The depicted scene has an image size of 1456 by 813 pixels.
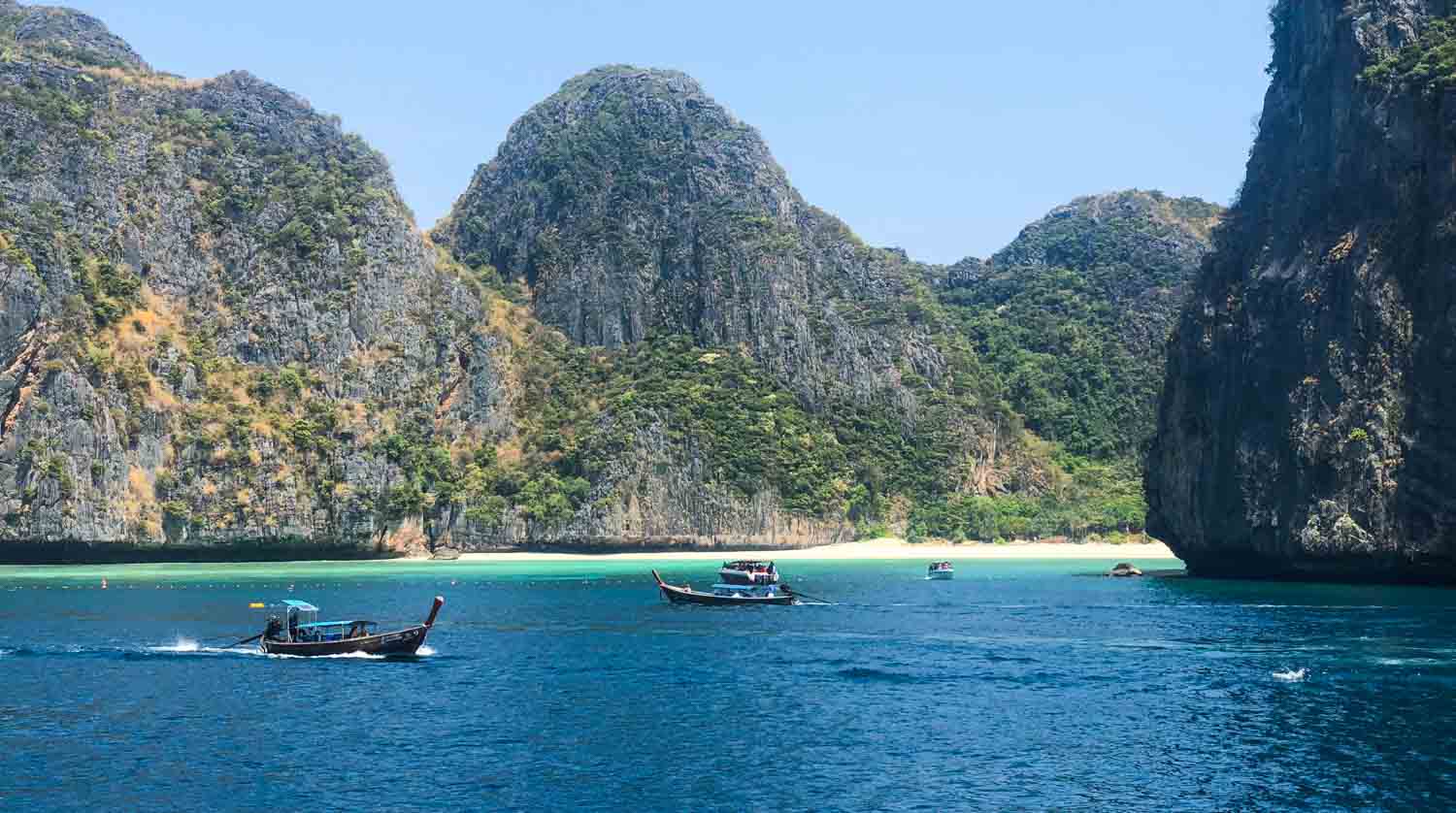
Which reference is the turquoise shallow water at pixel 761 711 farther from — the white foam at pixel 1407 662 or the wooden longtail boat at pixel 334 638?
the wooden longtail boat at pixel 334 638

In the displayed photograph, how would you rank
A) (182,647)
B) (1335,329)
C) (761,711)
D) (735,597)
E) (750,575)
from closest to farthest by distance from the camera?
(761,711) → (182,647) → (735,597) → (1335,329) → (750,575)

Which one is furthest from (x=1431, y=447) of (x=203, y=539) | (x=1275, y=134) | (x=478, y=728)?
(x=203, y=539)

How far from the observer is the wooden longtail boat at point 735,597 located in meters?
103

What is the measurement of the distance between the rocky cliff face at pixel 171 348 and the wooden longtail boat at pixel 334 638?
9161cm

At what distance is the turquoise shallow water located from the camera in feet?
132

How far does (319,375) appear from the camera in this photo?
18475cm

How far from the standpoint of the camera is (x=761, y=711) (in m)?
53.8

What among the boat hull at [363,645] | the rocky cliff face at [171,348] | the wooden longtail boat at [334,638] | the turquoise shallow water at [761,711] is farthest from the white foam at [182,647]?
the rocky cliff face at [171,348]

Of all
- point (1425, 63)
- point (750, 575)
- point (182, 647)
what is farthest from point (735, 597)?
point (1425, 63)

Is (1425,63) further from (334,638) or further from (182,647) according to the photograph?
(182,647)

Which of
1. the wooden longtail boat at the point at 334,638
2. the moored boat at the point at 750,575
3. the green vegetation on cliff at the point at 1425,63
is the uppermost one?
the green vegetation on cliff at the point at 1425,63

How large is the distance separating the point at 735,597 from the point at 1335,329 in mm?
48864

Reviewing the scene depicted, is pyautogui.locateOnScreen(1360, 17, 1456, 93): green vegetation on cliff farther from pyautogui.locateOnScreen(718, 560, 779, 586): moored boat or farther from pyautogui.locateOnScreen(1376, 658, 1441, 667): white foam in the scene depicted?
pyautogui.locateOnScreen(718, 560, 779, 586): moored boat

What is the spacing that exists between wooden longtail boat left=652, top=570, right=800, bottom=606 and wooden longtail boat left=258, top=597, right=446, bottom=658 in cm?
3404
